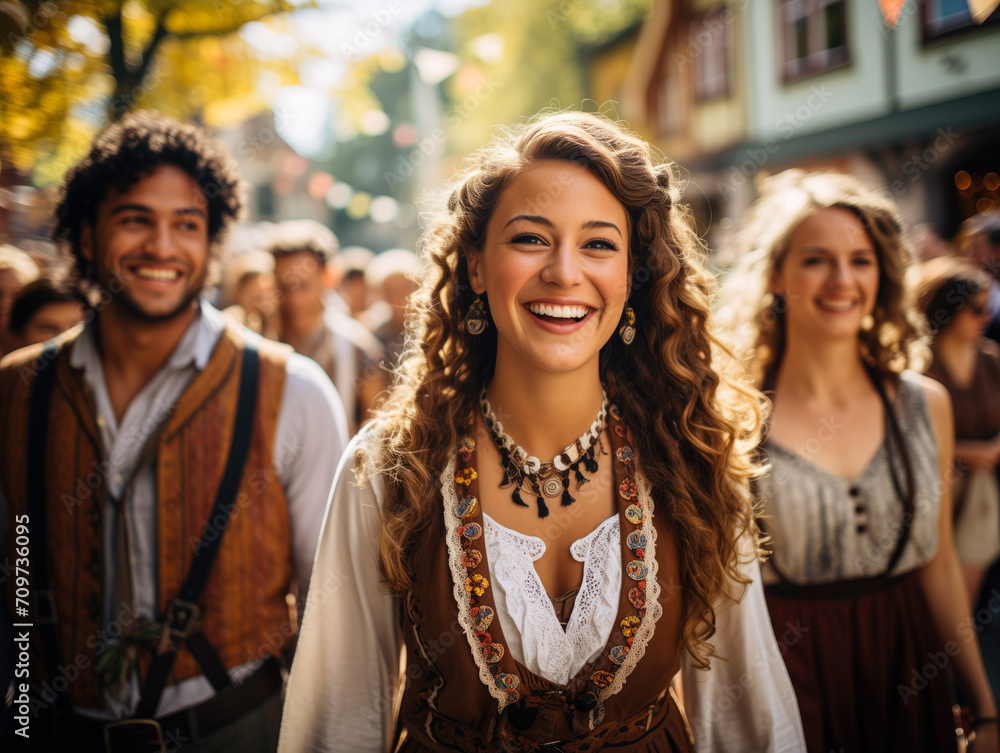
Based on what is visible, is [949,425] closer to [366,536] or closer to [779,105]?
[366,536]

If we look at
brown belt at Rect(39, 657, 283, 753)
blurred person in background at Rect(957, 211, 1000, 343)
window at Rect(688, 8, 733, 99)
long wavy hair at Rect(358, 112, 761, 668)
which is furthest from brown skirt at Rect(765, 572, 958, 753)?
window at Rect(688, 8, 733, 99)

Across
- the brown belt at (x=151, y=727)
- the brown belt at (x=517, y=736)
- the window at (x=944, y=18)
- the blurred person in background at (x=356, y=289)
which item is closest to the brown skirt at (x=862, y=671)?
the brown belt at (x=517, y=736)

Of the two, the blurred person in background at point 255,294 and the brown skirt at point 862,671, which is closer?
the brown skirt at point 862,671

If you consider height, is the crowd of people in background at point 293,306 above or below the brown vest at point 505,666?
above

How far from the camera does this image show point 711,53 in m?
13.1

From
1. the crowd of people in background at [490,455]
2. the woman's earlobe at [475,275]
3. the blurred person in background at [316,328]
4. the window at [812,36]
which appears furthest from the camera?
the window at [812,36]

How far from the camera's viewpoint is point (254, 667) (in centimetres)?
207

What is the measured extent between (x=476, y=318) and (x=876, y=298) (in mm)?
1584

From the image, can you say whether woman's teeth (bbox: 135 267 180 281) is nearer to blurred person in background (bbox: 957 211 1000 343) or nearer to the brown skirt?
the brown skirt

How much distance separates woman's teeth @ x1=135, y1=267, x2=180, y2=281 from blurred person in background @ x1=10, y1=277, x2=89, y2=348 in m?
1.37

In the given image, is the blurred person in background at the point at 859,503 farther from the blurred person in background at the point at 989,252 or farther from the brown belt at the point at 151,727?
the blurred person in background at the point at 989,252

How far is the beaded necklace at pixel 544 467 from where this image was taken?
1.68 m

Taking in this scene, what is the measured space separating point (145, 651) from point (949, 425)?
2758mm

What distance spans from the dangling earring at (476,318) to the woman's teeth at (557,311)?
0.25 m
